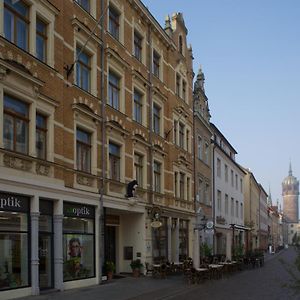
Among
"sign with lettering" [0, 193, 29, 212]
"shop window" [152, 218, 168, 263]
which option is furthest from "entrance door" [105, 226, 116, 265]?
"sign with lettering" [0, 193, 29, 212]

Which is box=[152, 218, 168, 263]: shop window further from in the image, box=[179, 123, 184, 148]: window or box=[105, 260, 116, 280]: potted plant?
box=[179, 123, 184, 148]: window

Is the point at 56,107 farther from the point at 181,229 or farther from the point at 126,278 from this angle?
the point at 181,229

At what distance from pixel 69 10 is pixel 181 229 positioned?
719 inches

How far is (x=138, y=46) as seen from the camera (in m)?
29.2

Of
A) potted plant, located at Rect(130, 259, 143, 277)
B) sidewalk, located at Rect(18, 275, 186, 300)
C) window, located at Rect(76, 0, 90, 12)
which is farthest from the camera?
potted plant, located at Rect(130, 259, 143, 277)

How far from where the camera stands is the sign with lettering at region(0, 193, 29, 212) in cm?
1648

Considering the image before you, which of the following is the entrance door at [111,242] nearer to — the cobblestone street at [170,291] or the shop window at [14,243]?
the cobblestone street at [170,291]

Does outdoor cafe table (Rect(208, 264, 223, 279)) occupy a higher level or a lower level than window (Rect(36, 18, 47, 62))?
lower

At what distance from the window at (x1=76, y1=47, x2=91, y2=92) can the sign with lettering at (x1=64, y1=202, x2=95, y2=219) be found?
4.70 metres

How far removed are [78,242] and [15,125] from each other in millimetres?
6049

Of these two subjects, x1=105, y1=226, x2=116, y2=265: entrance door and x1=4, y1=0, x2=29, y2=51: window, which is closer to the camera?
x1=4, y1=0, x2=29, y2=51: window

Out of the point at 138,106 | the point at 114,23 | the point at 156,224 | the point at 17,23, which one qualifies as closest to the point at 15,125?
the point at 17,23

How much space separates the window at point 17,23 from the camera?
17.0 metres

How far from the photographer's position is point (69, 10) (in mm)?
20953
